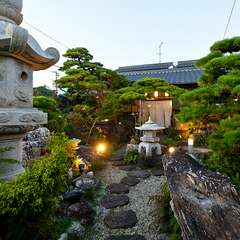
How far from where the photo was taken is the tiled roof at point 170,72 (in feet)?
45.6

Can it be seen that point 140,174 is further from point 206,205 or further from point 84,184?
point 206,205

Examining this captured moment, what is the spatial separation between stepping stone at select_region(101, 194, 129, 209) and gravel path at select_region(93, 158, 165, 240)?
92mm

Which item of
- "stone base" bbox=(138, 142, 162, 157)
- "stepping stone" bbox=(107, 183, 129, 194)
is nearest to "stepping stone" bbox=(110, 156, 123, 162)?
"stone base" bbox=(138, 142, 162, 157)

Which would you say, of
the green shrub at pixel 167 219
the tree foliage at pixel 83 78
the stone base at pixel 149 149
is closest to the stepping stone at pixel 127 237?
the green shrub at pixel 167 219

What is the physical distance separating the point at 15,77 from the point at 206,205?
280 cm

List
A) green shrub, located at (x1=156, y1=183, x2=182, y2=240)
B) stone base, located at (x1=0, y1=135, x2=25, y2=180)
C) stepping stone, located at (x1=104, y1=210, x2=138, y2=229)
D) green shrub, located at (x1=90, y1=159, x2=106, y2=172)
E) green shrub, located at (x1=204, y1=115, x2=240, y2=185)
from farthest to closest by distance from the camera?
green shrub, located at (x1=90, y1=159, x2=106, y2=172)
stepping stone, located at (x1=104, y1=210, x2=138, y2=229)
green shrub, located at (x1=204, y1=115, x2=240, y2=185)
green shrub, located at (x1=156, y1=183, x2=182, y2=240)
stone base, located at (x1=0, y1=135, x2=25, y2=180)

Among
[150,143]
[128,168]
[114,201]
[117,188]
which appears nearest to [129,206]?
[114,201]

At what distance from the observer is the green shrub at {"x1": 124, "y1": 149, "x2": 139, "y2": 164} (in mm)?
8005

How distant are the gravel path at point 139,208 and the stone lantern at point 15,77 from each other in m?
1.69

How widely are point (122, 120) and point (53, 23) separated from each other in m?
6.52

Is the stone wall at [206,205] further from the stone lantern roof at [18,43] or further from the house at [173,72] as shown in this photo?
the house at [173,72]

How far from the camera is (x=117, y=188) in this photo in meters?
5.36

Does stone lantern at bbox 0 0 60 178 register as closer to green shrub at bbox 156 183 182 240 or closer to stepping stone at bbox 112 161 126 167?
green shrub at bbox 156 183 182 240

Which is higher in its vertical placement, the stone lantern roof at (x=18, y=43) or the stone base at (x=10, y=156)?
the stone lantern roof at (x=18, y=43)
